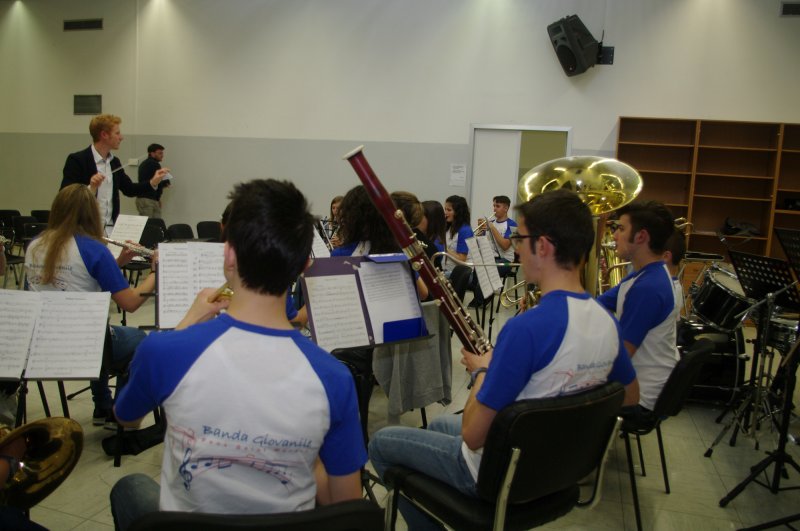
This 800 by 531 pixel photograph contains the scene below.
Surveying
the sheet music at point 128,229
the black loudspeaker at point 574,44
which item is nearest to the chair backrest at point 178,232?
the sheet music at point 128,229

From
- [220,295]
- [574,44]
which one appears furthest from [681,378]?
[574,44]

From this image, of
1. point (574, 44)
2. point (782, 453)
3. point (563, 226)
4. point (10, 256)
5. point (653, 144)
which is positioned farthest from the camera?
point (574, 44)

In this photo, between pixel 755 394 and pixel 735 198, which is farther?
pixel 735 198

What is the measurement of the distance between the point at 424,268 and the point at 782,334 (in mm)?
2530

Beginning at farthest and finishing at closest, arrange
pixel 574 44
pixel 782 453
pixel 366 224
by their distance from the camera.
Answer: pixel 574 44 → pixel 366 224 → pixel 782 453

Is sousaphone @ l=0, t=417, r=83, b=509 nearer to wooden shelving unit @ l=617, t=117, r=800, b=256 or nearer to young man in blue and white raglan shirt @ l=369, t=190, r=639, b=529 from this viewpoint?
young man in blue and white raglan shirt @ l=369, t=190, r=639, b=529

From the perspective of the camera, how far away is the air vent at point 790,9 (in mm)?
6941

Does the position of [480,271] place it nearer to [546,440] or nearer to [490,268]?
[490,268]

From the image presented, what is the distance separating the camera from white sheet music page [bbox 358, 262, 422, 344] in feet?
7.24

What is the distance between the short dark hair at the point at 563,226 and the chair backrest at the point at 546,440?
0.39 metres

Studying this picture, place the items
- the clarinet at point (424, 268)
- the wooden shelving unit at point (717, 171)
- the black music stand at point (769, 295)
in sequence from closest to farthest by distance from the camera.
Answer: the clarinet at point (424, 268) < the black music stand at point (769, 295) < the wooden shelving unit at point (717, 171)

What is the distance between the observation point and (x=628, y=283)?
8.40 feet

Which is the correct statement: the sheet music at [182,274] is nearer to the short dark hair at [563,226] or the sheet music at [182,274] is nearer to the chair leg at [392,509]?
the chair leg at [392,509]

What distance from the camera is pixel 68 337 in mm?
2217
